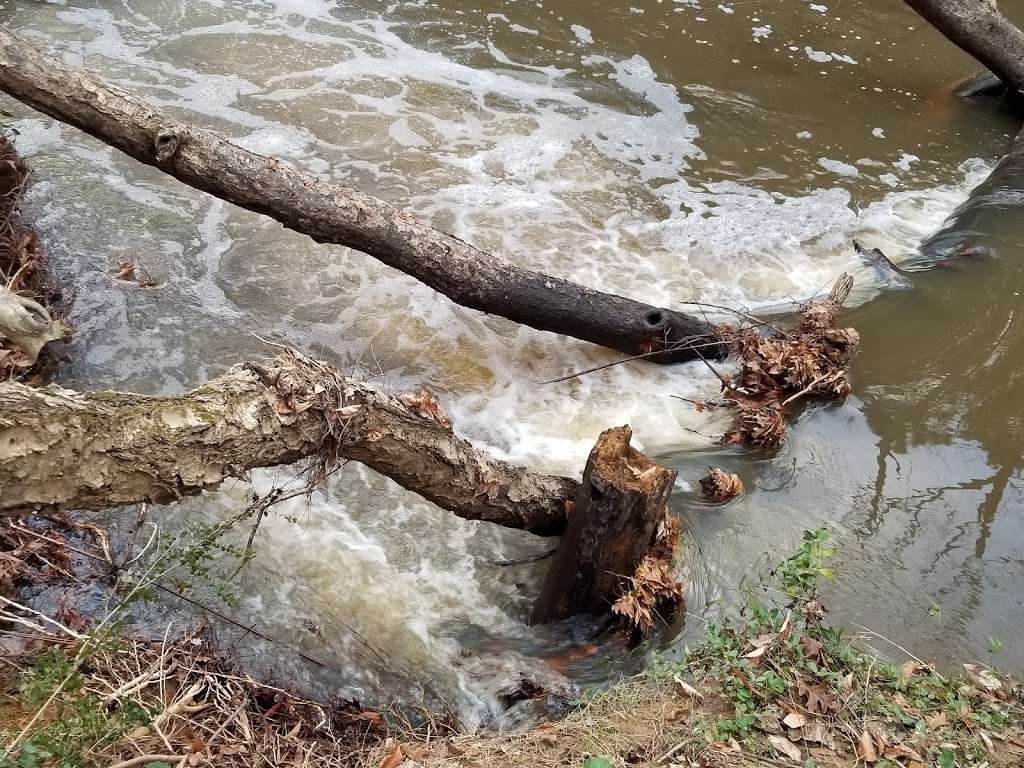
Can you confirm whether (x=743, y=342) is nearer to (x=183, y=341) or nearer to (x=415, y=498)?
(x=415, y=498)

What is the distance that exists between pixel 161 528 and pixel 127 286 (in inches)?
96.7

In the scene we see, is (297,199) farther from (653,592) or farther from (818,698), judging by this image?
(818,698)

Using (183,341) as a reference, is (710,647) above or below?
above

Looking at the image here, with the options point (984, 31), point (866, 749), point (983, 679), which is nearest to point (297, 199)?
point (866, 749)

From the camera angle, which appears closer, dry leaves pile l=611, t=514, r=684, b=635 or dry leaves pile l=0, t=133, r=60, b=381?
dry leaves pile l=611, t=514, r=684, b=635

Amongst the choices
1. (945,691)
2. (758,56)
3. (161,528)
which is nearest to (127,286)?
(161,528)

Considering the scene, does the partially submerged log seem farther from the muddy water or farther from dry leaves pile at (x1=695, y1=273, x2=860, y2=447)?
dry leaves pile at (x1=695, y1=273, x2=860, y2=447)

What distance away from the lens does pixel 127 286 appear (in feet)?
18.7

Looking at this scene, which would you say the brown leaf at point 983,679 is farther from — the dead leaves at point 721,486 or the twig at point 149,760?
the twig at point 149,760

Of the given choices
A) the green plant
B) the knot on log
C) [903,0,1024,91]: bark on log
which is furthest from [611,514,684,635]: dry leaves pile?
[903,0,1024,91]: bark on log

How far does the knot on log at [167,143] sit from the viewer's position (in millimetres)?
4453

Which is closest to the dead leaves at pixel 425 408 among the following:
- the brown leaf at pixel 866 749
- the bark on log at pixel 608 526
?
the bark on log at pixel 608 526

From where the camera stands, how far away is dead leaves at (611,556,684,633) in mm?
3539

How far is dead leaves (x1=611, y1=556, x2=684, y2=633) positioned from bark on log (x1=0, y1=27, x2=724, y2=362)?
1982 mm
